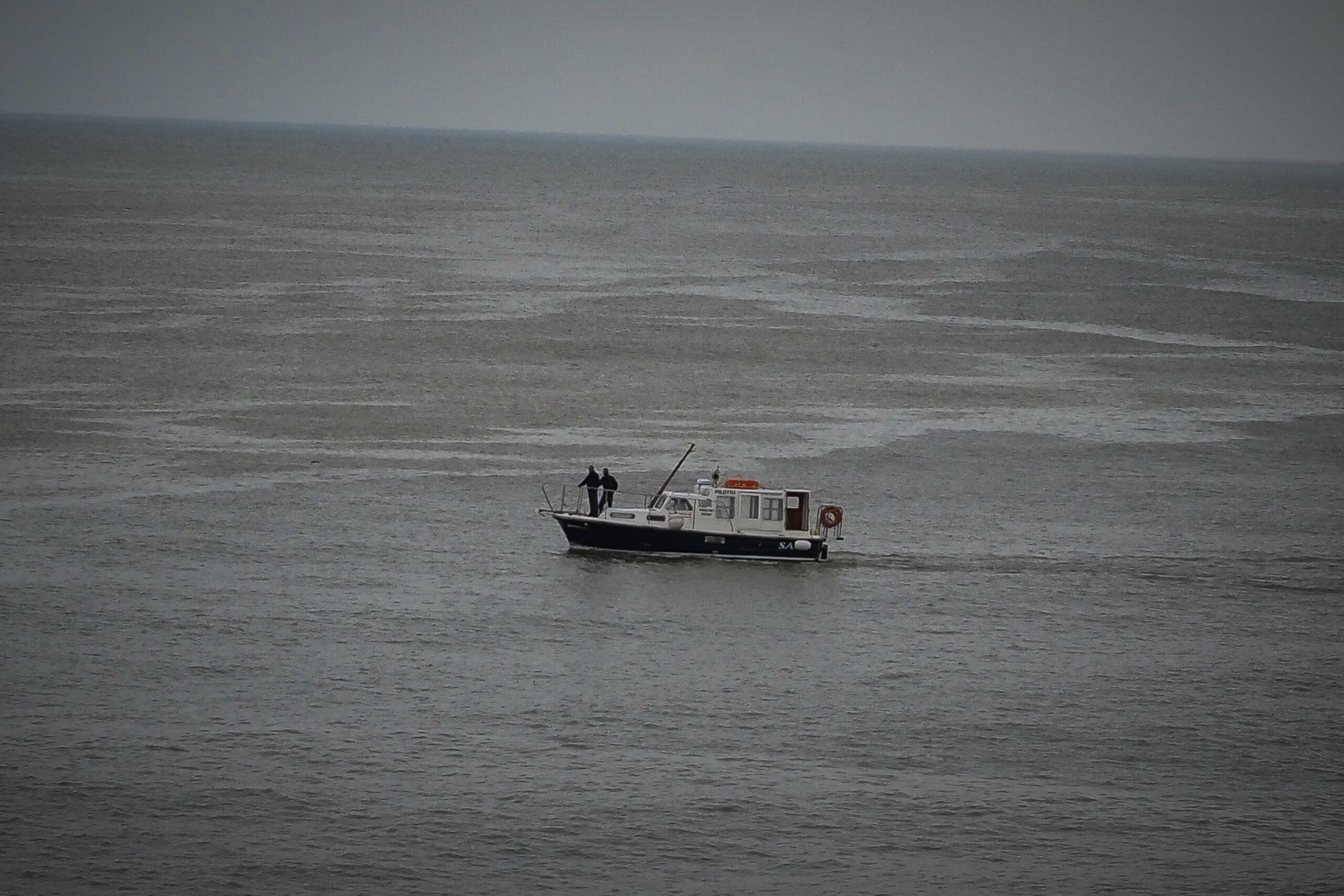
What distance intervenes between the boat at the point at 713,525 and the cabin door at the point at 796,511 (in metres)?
0.01

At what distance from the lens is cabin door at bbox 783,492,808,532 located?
47.9 metres

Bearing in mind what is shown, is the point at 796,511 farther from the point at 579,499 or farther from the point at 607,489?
the point at 579,499

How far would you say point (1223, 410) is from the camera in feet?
229

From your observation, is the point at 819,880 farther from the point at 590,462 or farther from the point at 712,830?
the point at 590,462

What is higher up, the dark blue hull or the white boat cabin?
the white boat cabin

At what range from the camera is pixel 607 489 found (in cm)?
4872

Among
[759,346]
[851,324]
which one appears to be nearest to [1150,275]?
[851,324]

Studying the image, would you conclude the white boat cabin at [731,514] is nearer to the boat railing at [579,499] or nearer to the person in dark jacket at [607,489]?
the person in dark jacket at [607,489]

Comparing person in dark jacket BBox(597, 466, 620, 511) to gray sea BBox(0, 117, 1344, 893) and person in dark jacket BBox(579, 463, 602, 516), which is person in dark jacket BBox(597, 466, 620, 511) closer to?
person in dark jacket BBox(579, 463, 602, 516)

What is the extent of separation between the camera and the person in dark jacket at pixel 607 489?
48656mm

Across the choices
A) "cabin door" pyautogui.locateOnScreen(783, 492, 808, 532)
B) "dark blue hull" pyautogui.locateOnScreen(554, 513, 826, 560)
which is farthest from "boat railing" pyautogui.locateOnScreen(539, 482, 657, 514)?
"cabin door" pyautogui.locateOnScreen(783, 492, 808, 532)

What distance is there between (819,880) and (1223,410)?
148 feet

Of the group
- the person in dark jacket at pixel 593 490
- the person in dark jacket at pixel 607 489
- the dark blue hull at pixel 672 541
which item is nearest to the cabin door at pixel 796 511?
the dark blue hull at pixel 672 541

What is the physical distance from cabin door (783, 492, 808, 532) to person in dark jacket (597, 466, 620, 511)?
4710mm
